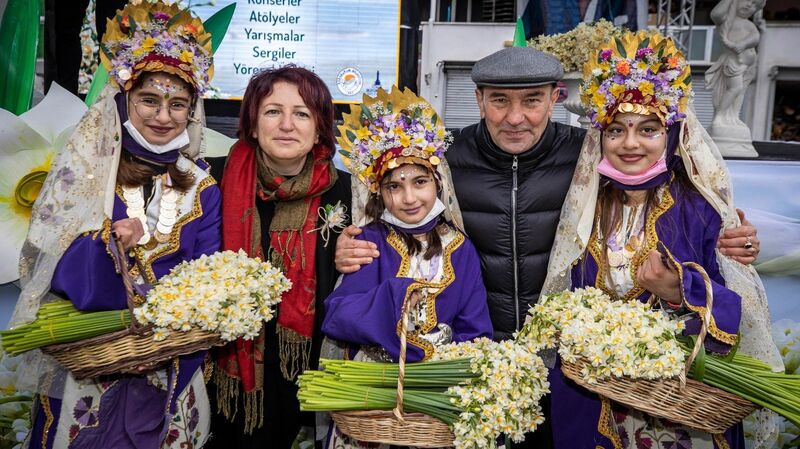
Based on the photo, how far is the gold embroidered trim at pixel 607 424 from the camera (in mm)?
2490

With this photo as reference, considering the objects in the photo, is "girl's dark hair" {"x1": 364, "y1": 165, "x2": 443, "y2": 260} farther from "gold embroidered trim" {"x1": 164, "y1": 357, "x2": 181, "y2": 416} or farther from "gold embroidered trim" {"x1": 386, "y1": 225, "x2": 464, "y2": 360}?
"gold embroidered trim" {"x1": 164, "y1": 357, "x2": 181, "y2": 416}

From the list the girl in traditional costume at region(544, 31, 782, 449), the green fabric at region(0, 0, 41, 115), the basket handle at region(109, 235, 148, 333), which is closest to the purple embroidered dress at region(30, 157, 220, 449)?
the basket handle at region(109, 235, 148, 333)

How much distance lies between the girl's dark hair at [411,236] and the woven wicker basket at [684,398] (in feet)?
2.68

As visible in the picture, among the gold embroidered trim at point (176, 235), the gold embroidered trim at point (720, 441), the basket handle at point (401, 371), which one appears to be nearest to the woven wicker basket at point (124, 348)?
the gold embroidered trim at point (176, 235)

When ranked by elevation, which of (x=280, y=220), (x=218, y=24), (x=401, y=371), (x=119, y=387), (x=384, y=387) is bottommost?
(x=119, y=387)

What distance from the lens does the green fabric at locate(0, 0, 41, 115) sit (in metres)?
4.21

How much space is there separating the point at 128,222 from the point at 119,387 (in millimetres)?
635

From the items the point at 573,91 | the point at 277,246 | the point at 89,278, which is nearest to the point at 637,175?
the point at 277,246

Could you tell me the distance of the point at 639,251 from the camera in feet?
8.04

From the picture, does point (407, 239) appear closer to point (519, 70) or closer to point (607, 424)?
point (519, 70)

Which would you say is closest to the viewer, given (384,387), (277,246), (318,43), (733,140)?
(384,387)

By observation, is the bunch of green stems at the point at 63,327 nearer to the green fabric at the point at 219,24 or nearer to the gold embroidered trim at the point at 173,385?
the gold embroidered trim at the point at 173,385

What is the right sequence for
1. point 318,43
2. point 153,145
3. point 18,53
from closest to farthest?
point 153,145
point 18,53
point 318,43

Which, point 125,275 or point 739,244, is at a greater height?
point 739,244
